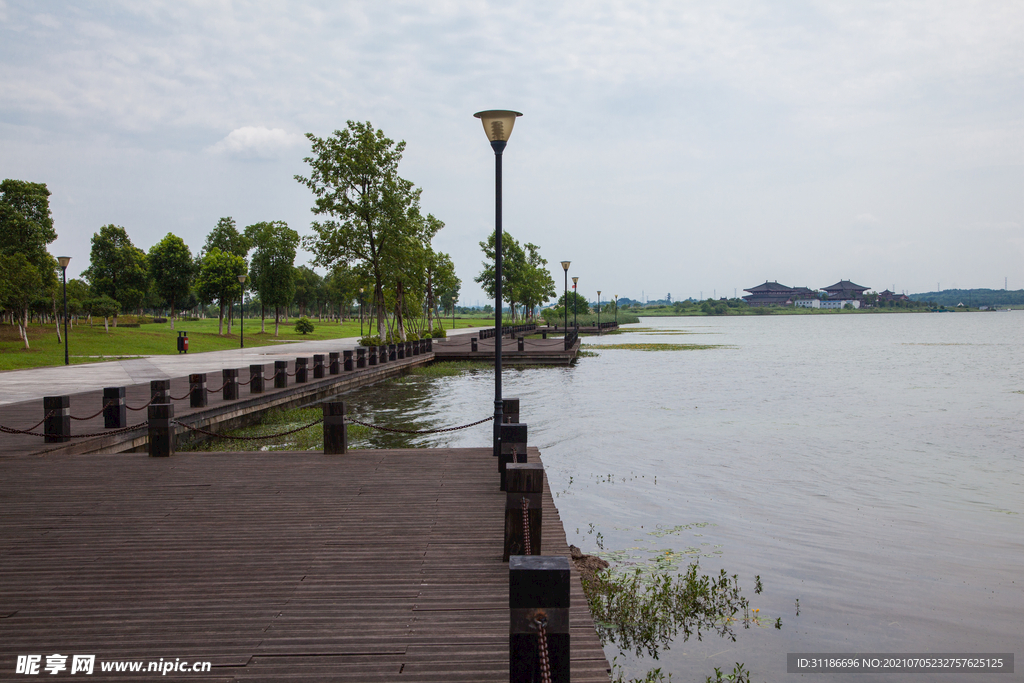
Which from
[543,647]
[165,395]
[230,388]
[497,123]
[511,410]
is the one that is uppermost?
[497,123]

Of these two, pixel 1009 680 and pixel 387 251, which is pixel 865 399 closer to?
pixel 1009 680

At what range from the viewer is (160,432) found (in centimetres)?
1098

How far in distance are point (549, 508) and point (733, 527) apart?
3.91 meters

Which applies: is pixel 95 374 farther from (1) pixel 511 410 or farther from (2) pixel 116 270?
(2) pixel 116 270

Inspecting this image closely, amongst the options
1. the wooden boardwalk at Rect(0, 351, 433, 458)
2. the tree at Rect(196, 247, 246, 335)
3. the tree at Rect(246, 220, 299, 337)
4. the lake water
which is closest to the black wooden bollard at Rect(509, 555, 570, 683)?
the lake water

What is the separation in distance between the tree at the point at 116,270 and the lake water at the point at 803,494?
2184 inches

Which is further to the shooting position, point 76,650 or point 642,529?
point 642,529

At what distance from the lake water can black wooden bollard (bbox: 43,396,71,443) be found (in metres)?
6.40

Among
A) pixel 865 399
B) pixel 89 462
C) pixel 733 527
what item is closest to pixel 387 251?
pixel 865 399

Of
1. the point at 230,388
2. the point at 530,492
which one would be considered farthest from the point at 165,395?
the point at 530,492

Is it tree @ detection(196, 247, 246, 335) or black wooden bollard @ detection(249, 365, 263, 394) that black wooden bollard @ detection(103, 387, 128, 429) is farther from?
tree @ detection(196, 247, 246, 335)

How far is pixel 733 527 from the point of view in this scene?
10.2 metres

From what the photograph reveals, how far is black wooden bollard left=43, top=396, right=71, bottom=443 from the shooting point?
11.8 meters

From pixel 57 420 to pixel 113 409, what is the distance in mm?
1618
